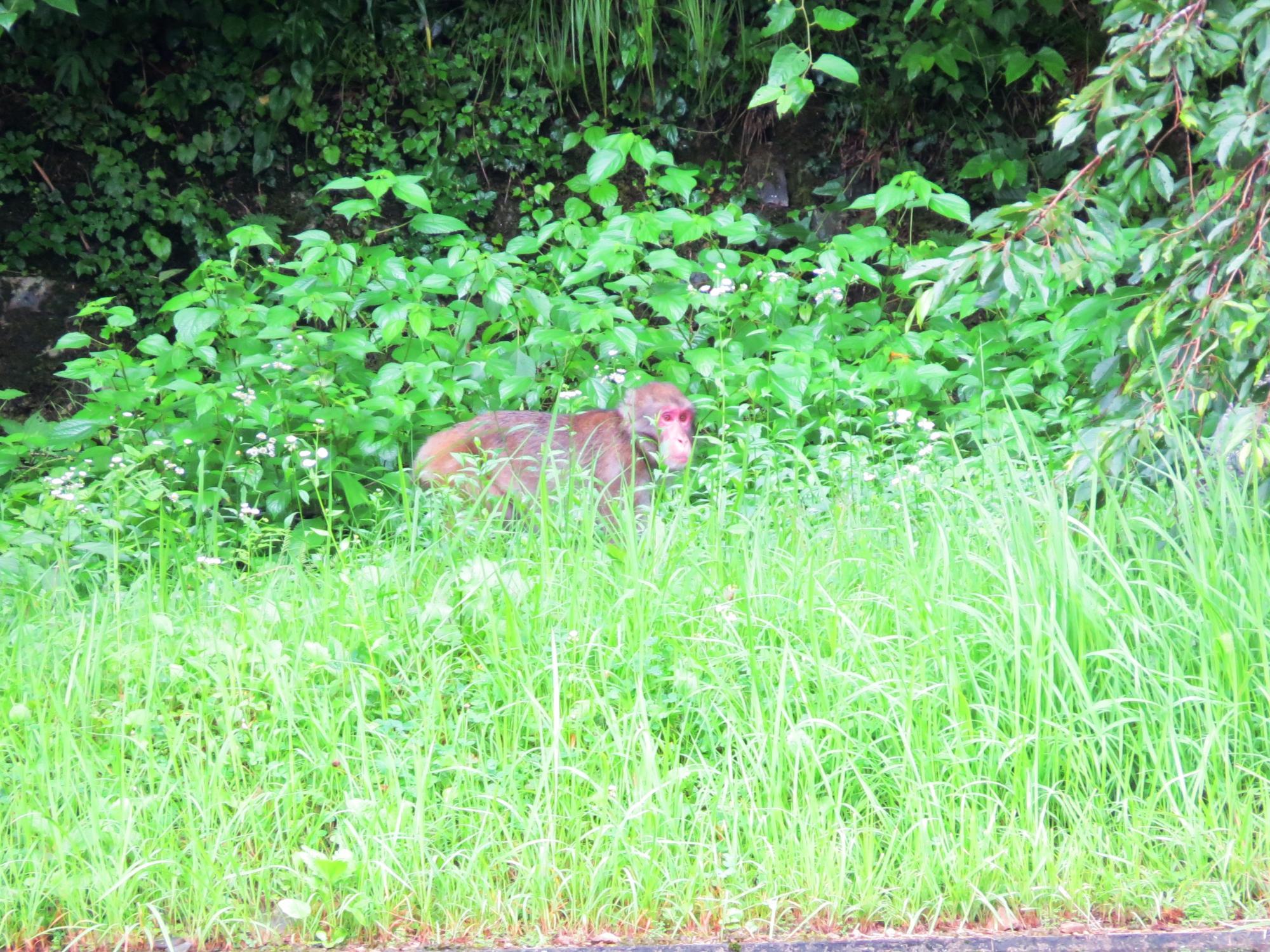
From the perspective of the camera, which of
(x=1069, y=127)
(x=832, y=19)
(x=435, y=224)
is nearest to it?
(x=1069, y=127)

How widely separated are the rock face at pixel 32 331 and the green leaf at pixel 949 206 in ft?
15.6

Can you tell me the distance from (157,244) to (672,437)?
3.96 m

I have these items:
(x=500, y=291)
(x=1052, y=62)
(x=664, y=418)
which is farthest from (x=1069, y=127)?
(x=1052, y=62)

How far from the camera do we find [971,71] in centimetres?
731

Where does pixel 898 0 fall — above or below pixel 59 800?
above

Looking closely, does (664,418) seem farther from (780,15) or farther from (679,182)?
(780,15)

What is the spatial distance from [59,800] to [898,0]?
21.5 ft

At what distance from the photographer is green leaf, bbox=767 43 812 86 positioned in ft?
16.4

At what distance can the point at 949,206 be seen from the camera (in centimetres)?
552

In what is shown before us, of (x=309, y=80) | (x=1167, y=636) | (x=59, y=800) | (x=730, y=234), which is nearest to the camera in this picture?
(x=59, y=800)

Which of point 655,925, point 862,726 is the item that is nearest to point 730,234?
point 862,726

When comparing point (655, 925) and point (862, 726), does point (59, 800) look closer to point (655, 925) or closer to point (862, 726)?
point (655, 925)

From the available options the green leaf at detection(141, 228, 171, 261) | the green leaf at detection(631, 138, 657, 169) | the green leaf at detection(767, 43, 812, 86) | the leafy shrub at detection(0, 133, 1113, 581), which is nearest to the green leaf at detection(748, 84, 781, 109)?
the green leaf at detection(767, 43, 812, 86)

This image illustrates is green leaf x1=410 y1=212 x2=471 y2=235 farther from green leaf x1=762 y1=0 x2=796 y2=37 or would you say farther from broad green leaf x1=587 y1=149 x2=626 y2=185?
green leaf x1=762 y1=0 x2=796 y2=37
